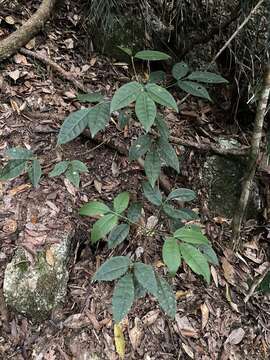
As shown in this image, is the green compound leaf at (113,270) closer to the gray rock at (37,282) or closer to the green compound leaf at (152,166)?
the green compound leaf at (152,166)

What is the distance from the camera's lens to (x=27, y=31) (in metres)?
2.94

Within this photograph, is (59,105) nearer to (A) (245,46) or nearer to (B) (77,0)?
(B) (77,0)

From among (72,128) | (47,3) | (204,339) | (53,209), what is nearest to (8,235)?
(53,209)

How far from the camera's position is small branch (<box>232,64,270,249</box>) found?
2467 millimetres

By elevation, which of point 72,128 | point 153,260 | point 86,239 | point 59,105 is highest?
point 72,128

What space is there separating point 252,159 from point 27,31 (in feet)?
5.71

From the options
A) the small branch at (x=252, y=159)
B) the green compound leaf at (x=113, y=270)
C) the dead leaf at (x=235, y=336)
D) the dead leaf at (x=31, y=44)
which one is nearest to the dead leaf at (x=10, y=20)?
the dead leaf at (x=31, y=44)

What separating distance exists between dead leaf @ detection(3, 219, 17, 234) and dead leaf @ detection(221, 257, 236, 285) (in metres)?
1.30

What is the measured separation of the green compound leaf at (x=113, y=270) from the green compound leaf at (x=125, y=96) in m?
0.62

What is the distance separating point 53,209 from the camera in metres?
2.41

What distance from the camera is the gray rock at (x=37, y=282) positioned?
2.13 m

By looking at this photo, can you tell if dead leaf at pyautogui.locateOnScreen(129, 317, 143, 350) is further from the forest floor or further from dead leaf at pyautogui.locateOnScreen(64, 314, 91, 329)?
dead leaf at pyautogui.locateOnScreen(64, 314, 91, 329)

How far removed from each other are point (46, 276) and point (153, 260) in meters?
0.64

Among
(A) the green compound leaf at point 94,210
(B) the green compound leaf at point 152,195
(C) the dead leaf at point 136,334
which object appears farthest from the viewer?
(C) the dead leaf at point 136,334
